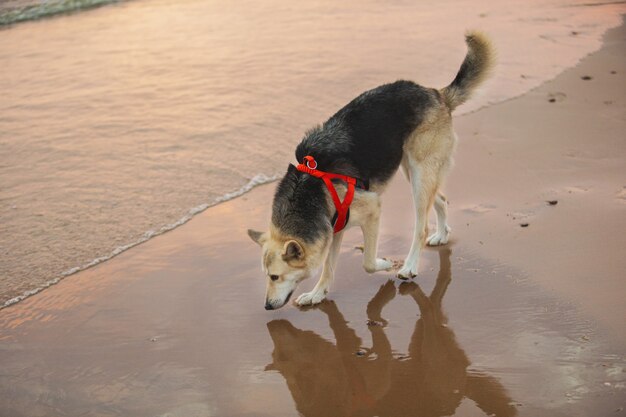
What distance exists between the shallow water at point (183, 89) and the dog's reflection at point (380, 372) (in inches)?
95.5

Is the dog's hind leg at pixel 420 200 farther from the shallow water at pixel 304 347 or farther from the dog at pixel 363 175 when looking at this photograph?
the shallow water at pixel 304 347

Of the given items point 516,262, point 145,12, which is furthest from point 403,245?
point 145,12

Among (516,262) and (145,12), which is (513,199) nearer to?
(516,262)

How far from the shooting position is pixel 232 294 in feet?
18.5

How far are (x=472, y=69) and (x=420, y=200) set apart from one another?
4.14 ft

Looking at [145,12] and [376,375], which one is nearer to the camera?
[376,375]

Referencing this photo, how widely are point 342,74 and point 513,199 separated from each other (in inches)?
184

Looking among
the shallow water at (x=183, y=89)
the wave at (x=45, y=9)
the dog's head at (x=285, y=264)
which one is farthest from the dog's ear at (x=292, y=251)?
the wave at (x=45, y=9)

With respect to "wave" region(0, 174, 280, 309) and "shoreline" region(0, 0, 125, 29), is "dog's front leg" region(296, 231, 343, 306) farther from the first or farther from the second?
"shoreline" region(0, 0, 125, 29)

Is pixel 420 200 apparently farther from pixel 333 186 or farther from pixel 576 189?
pixel 576 189

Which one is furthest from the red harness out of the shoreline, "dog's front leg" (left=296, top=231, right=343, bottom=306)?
the shoreline

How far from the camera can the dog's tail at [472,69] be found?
20.0ft

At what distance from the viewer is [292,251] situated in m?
5.05

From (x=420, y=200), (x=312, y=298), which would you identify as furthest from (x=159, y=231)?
(x=420, y=200)
